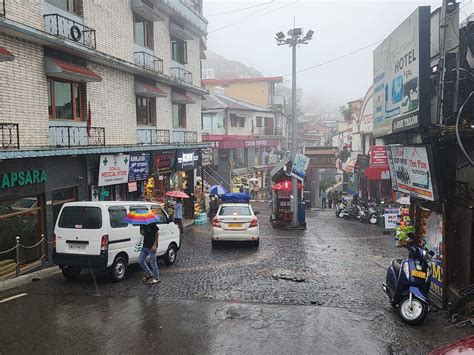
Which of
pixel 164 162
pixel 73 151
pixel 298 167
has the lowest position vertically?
pixel 298 167

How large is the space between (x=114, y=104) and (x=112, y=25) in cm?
309

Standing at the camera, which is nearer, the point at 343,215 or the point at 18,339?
the point at 18,339

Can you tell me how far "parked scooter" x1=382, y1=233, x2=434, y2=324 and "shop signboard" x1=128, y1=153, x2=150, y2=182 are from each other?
12059mm

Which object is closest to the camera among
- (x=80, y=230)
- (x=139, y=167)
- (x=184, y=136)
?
(x=80, y=230)

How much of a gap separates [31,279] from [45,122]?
4.88 metres

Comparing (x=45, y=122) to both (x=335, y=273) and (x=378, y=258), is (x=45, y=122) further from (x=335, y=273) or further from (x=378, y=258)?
(x=378, y=258)

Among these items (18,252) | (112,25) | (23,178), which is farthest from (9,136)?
(112,25)

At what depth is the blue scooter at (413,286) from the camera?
305 inches

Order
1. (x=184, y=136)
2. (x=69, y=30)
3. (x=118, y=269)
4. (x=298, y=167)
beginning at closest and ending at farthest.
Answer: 1. (x=118, y=269)
2. (x=69, y=30)
3. (x=298, y=167)
4. (x=184, y=136)

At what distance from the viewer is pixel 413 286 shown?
7.99 metres

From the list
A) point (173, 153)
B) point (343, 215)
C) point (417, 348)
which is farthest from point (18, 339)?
point (343, 215)

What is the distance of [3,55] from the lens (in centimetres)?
1027

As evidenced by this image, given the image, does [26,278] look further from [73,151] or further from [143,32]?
[143,32]

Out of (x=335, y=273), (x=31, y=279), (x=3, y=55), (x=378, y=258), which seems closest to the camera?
(x=3, y=55)
